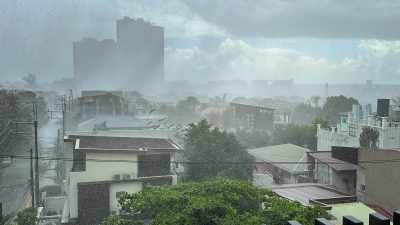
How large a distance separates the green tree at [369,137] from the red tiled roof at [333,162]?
238 cm

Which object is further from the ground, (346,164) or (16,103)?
(16,103)

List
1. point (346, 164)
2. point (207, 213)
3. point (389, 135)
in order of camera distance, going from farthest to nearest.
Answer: point (389, 135) → point (346, 164) → point (207, 213)

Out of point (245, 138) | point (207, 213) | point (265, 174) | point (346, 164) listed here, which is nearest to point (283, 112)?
point (245, 138)

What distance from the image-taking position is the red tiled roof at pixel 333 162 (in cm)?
957

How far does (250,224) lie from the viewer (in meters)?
4.28

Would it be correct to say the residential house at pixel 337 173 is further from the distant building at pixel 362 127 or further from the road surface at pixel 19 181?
the road surface at pixel 19 181

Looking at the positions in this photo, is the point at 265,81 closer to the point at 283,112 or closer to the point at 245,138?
the point at 283,112

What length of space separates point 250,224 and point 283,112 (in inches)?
1299

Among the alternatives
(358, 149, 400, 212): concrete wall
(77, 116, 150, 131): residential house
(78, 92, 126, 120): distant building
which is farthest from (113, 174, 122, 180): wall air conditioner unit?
(78, 92, 126, 120): distant building

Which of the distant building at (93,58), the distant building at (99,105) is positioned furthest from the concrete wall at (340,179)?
the distant building at (93,58)

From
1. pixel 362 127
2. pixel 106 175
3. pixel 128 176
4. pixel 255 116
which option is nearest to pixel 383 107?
pixel 362 127

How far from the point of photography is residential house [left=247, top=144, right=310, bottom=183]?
12961 mm

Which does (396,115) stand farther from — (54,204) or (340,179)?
(54,204)

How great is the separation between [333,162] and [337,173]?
36 centimetres
